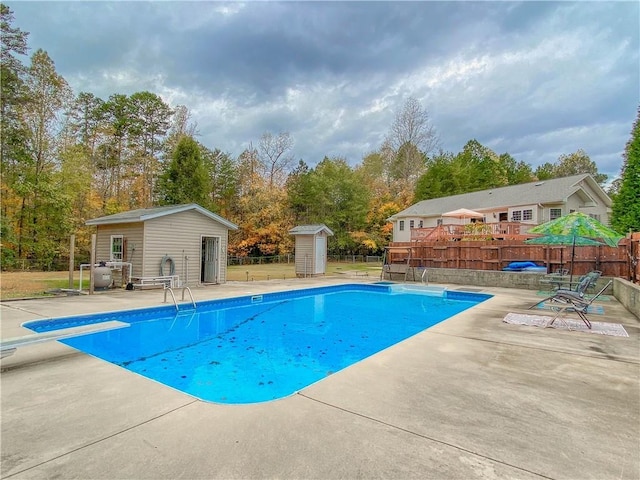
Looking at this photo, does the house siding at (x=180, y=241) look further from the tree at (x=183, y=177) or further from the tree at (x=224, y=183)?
the tree at (x=224, y=183)

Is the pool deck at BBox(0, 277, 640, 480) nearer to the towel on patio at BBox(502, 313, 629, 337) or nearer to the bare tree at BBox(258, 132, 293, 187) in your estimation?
the towel on patio at BBox(502, 313, 629, 337)

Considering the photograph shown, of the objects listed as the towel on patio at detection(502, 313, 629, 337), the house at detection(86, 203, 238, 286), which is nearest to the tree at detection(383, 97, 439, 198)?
the house at detection(86, 203, 238, 286)

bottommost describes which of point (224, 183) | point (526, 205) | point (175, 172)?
point (526, 205)

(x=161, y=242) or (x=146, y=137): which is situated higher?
(x=146, y=137)

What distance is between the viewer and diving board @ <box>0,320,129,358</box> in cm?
375

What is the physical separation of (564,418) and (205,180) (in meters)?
23.2

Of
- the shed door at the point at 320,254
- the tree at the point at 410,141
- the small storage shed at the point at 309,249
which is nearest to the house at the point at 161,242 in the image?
the small storage shed at the point at 309,249

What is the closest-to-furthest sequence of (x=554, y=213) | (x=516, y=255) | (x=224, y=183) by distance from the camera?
(x=516, y=255) < (x=554, y=213) < (x=224, y=183)

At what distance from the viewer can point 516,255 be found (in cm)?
1315

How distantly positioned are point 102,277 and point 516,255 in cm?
1527

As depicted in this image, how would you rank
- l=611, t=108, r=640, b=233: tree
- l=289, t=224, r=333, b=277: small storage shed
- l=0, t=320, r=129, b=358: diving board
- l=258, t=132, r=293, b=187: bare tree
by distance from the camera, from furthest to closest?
l=258, t=132, r=293, b=187: bare tree < l=289, t=224, r=333, b=277: small storage shed < l=611, t=108, r=640, b=233: tree < l=0, t=320, r=129, b=358: diving board

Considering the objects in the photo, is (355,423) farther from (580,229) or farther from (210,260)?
(210,260)

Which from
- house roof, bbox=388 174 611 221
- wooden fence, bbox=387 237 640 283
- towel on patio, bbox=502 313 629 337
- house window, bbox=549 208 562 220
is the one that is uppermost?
house roof, bbox=388 174 611 221

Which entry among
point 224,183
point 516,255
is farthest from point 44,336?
point 224,183
